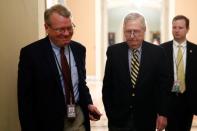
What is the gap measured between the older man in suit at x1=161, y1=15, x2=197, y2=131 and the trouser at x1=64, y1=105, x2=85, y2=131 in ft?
5.36

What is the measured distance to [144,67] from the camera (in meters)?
3.05

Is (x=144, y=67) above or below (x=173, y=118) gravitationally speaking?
above

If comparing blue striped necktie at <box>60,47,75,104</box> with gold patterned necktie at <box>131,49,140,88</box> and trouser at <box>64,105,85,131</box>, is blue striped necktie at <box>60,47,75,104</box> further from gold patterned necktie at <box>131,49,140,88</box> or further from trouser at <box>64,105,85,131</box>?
gold patterned necktie at <box>131,49,140,88</box>

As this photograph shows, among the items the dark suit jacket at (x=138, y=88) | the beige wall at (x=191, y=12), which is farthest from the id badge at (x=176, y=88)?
the beige wall at (x=191, y=12)

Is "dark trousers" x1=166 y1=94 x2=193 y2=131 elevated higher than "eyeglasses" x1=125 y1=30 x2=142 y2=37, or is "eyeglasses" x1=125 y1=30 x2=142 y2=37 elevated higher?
"eyeglasses" x1=125 y1=30 x2=142 y2=37

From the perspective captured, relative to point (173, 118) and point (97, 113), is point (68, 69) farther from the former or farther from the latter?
point (173, 118)

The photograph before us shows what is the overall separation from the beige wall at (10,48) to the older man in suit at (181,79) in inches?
76.2

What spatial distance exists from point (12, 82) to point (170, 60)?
217cm

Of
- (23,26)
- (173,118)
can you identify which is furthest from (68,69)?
(173,118)

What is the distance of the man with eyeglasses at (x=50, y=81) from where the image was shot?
2.31 m

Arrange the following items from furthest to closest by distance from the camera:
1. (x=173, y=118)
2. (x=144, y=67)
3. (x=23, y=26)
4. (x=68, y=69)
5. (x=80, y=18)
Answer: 1. (x=80, y=18)
2. (x=173, y=118)
3. (x=144, y=67)
4. (x=23, y=26)
5. (x=68, y=69)

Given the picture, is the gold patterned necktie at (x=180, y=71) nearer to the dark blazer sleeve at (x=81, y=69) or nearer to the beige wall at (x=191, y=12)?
the dark blazer sleeve at (x=81, y=69)

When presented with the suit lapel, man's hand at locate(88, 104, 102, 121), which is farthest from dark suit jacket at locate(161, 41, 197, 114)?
the suit lapel

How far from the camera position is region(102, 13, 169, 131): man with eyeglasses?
3035mm
